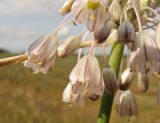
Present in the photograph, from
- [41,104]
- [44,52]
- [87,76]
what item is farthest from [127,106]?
[41,104]

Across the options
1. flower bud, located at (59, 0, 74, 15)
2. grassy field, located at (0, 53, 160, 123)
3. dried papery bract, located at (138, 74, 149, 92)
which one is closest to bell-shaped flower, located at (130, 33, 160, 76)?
dried papery bract, located at (138, 74, 149, 92)

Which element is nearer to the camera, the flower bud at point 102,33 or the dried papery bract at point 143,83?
the flower bud at point 102,33

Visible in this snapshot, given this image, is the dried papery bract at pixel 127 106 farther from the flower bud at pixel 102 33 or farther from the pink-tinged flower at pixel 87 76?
the flower bud at pixel 102 33

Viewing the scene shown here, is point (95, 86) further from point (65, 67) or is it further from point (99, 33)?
point (65, 67)

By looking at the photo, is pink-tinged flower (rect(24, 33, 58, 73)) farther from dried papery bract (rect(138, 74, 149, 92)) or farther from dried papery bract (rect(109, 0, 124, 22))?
dried papery bract (rect(138, 74, 149, 92))

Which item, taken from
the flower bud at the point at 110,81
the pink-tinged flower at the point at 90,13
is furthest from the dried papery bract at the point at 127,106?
the pink-tinged flower at the point at 90,13
